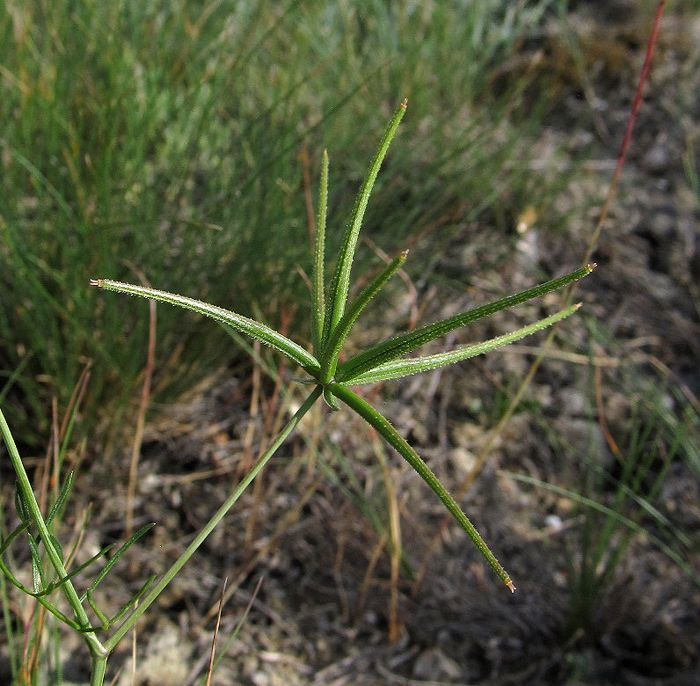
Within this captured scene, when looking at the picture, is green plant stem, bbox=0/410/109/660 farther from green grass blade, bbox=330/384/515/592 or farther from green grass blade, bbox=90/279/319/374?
green grass blade, bbox=330/384/515/592

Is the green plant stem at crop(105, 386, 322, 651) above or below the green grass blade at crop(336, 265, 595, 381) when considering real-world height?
below

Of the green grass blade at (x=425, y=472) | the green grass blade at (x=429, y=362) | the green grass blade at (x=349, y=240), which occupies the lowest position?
the green grass blade at (x=425, y=472)

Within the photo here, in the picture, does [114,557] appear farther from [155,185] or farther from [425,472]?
[155,185]

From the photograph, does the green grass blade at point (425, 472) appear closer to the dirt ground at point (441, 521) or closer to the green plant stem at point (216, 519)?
the green plant stem at point (216, 519)

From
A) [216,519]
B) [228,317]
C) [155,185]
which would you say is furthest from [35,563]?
[155,185]

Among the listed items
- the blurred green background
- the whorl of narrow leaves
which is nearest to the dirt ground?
the blurred green background

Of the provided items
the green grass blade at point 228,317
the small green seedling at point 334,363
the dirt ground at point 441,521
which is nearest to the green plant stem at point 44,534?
the small green seedling at point 334,363

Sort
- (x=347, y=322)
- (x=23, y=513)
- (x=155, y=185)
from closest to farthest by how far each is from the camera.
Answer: (x=347, y=322)
(x=23, y=513)
(x=155, y=185)
